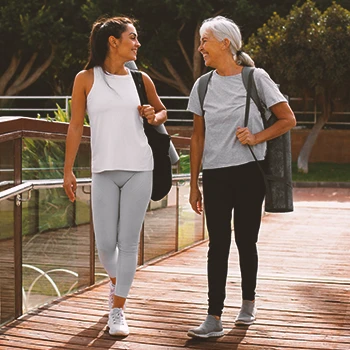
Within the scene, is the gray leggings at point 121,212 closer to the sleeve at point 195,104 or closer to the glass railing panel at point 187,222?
the sleeve at point 195,104

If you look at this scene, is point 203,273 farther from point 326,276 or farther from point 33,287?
point 33,287

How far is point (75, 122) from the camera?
14.0 ft

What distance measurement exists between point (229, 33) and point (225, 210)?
2.93 ft

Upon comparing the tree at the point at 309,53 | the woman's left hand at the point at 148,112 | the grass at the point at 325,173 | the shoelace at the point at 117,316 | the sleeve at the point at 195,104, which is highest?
the tree at the point at 309,53

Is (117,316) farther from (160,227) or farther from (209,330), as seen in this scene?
(160,227)

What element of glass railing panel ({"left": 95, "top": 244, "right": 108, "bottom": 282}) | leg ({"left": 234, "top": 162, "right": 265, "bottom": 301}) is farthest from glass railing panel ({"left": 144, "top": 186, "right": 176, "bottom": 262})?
leg ({"left": 234, "top": 162, "right": 265, "bottom": 301})

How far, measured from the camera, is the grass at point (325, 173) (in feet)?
65.4

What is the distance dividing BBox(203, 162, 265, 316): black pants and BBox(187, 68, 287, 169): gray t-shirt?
61mm

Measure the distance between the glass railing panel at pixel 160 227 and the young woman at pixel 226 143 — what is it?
2.59 metres

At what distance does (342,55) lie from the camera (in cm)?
2128

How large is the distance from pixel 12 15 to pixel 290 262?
68.7ft

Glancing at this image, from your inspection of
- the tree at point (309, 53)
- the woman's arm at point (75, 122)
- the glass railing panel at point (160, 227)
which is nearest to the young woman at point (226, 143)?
the woman's arm at point (75, 122)

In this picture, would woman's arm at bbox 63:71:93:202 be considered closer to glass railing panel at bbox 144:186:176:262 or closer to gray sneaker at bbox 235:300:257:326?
gray sneaker at bbox 235:300:257:326

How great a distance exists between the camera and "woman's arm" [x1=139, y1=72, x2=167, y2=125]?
420 centimetres
